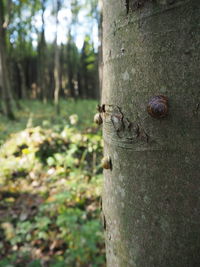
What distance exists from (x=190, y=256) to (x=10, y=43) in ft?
77.9

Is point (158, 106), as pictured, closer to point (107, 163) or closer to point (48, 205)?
point (107, 163)

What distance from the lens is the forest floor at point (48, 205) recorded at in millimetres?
2756

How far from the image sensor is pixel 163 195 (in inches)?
25.8

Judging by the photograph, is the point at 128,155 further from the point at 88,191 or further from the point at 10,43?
the point at 10,43

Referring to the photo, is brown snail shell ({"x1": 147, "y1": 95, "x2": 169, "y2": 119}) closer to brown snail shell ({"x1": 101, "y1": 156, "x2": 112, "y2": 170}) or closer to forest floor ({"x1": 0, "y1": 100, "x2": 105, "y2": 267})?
brown snail shell ({"x1": 101, "y1": 156, "x2": 112, "y2": 170})

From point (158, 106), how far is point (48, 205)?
3.13 metres

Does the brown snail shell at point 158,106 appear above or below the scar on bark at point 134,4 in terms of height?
below

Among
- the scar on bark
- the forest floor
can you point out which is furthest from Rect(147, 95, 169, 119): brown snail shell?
the forest floor

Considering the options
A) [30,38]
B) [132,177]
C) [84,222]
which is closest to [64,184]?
[84,222]

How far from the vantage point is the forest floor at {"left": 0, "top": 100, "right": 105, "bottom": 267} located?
9.04ft

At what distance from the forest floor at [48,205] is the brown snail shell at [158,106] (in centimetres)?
138

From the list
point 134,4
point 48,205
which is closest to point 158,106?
point 134,4

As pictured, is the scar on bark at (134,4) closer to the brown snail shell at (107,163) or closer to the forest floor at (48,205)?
the brown snail shell at (107,163)

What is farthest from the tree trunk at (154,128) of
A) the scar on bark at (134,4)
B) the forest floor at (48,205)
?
the forest floor at (48,205)
